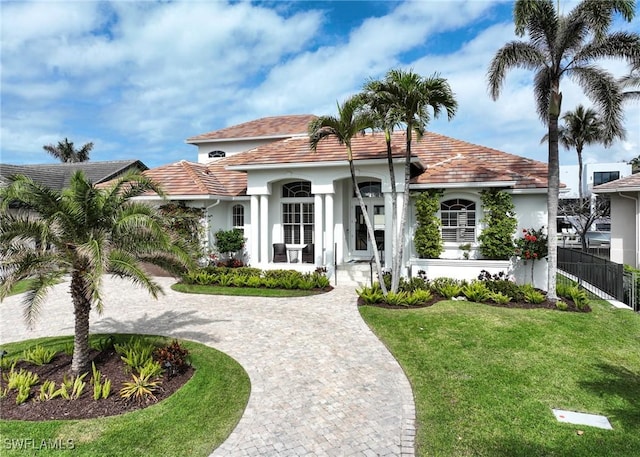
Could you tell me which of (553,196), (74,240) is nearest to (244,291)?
(74,240)

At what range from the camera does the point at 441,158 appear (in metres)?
17.9

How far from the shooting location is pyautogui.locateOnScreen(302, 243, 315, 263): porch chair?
59.2ft

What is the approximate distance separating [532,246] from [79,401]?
14068 millimetres

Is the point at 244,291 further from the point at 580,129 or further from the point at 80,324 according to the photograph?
the point at 580,129

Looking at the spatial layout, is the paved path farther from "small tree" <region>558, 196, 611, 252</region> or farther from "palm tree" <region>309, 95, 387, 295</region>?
"small tree" <region>558, 196, 611, 252</region>

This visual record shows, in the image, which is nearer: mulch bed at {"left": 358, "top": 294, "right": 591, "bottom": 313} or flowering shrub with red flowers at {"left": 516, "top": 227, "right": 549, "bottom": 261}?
mulch bed at {"left": 358, "top": 294, "right": 591, "bottom": 313}

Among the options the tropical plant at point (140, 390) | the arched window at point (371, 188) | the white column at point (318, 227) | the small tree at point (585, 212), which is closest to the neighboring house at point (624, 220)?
the small tree at point (585, 212)

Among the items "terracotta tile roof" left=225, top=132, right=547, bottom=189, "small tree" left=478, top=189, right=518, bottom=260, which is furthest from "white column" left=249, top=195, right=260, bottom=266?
"small tree" left=478, top=189, right=518, bottom=260

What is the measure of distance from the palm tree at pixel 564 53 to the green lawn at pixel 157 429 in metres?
10.4

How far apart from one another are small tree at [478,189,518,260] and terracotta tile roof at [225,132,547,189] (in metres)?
0.72

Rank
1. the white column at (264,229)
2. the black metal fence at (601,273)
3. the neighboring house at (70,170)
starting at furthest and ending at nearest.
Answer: the neighboring house at (70,170), the white column at (264,229), the black metal fence at (601,273)

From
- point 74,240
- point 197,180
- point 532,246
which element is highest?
point 197,180

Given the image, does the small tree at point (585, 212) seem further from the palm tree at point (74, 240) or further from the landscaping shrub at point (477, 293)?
the palm tree at point (74, 240)

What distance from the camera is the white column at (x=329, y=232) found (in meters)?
16.3
